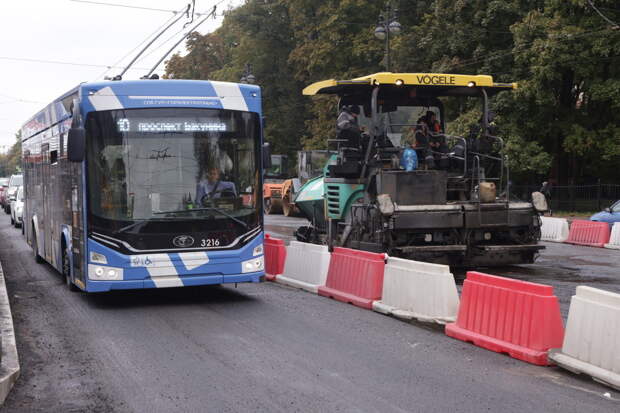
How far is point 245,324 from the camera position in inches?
396

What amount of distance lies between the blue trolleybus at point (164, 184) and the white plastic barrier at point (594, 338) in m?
5.19

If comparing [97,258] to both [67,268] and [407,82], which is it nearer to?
[67,268]

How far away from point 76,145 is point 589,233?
15010mm

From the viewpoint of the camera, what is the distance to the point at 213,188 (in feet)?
37.6

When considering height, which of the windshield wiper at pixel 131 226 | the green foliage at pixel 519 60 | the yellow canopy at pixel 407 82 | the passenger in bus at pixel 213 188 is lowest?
the windshield wiper at pixel 131 226

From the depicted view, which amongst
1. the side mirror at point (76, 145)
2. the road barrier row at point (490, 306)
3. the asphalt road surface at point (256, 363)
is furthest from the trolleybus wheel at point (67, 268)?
the road barrier row at point (490, 306)

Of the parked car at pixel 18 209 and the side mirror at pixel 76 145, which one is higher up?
the side mirror at pixel 76 145

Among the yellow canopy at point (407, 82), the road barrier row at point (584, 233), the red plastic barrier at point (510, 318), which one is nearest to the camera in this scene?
the red plastic barrier at point (510, 318)


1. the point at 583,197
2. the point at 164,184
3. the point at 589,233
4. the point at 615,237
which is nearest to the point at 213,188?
the point at 164,184

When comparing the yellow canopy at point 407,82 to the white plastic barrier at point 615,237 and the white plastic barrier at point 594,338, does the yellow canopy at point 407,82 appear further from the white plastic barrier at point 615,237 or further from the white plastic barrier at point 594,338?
the white plastic barrier at point 594,338

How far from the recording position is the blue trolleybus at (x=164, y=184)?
11.1m

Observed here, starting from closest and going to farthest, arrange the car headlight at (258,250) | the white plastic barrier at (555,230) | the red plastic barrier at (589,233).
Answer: the car headlight at (258,250)
the red plastic barrier at (589,233)
the white plastic barrier at (555,230)

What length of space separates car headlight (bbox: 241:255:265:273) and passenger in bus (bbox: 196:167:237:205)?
942mm

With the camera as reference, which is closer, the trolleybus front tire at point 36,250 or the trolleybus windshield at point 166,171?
the trolleybus windshield at point 166,171
